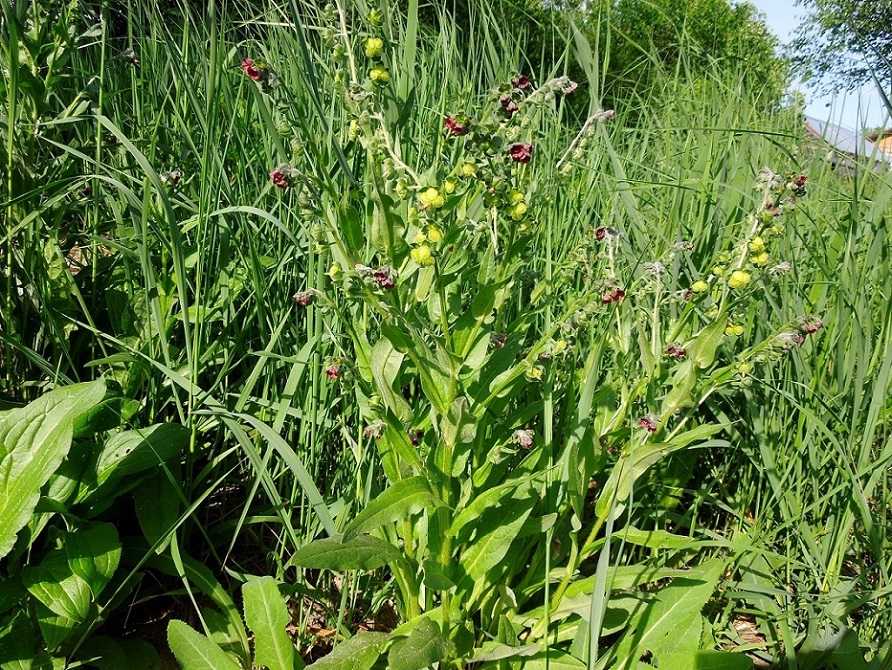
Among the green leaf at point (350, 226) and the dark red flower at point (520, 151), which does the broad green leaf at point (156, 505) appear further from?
the dark red flower at point (520, 151)

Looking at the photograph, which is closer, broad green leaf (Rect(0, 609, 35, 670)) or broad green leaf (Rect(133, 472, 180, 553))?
broad green leaf (Rect(0, 609, 35, 670))

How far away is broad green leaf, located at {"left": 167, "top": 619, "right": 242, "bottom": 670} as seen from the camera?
117 cm

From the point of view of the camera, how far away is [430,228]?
3.34ft

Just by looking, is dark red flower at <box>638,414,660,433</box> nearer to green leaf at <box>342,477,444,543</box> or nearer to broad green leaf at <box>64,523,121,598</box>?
green leaf at <box>342,477,444,543</box>

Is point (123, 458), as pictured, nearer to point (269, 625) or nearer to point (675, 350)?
point (269, 625)

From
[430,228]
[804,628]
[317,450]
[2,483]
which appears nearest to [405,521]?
[317,450]

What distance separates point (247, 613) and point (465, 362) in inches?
23.7

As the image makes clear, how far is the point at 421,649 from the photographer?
106 cm

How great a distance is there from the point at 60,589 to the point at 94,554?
70mm

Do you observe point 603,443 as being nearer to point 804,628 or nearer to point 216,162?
point 804,628

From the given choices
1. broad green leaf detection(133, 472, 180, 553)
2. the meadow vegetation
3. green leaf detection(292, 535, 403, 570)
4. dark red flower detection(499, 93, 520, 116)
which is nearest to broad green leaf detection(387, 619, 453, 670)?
the meadow vegetation

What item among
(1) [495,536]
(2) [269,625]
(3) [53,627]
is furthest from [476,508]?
(3) [53,627]

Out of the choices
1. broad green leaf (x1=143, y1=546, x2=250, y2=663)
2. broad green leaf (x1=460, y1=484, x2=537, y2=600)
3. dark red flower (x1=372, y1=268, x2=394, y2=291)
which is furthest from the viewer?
broad green leaf (x1=143, y1=546, x2=250, y2=663)

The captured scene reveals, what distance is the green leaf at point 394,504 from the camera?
1008 millimetres
